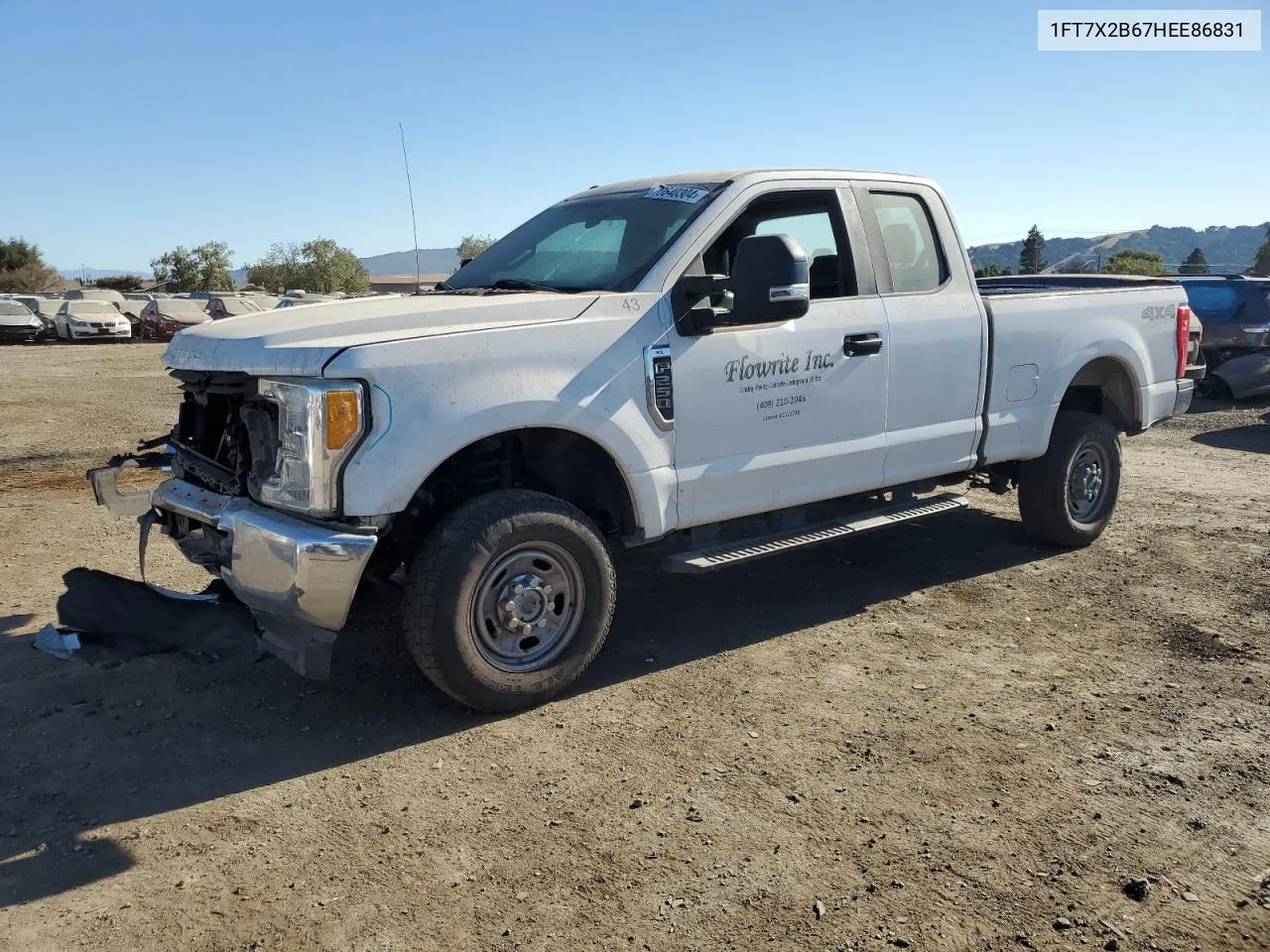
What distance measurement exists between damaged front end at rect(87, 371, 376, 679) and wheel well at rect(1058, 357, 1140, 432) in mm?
4612

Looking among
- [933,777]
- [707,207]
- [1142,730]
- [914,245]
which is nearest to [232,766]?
[933,777]

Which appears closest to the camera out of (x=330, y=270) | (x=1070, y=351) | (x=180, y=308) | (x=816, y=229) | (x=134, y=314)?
(x=816, y=229)

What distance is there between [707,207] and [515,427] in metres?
1.47

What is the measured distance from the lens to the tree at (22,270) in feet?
211

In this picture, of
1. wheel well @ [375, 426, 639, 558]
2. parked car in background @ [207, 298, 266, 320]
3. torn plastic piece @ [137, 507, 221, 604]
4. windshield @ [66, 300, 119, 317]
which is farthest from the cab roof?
windshield @ [66, 300, 119, 317]

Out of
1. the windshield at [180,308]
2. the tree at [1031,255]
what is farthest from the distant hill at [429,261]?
the tree at [1031,255]

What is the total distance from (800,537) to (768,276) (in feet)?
4.40

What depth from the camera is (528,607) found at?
13.4 ft

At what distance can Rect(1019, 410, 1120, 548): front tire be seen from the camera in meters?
6.14

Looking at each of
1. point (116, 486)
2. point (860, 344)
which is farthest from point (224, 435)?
point (860, 344)

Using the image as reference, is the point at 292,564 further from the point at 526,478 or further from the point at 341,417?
the point at 526,478

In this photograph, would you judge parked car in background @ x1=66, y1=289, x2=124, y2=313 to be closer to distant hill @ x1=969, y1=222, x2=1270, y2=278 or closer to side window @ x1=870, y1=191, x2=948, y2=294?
side window @ x1=870, y1=191, x2=948, y2=294

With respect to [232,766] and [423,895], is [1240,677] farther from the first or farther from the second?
[232,766]

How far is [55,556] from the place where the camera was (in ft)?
20.2
